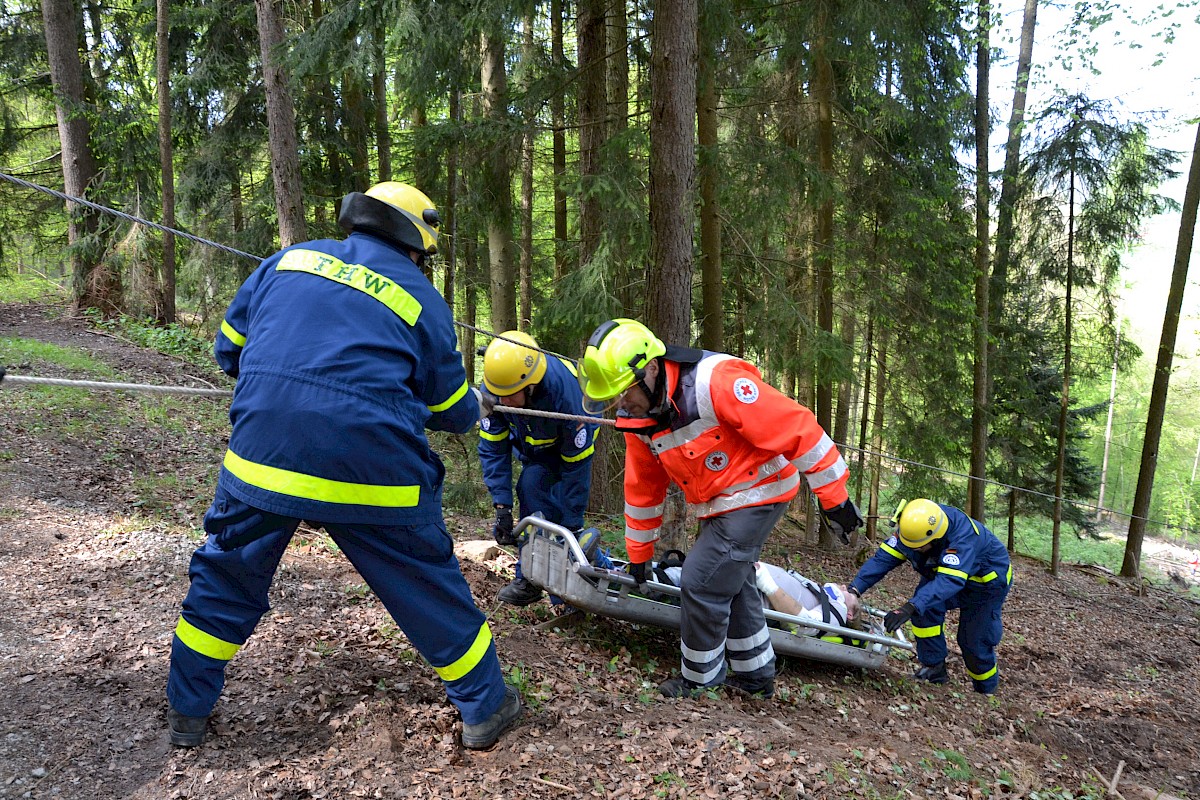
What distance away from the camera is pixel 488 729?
322cm

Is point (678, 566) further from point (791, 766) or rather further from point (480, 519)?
point (480, 519)

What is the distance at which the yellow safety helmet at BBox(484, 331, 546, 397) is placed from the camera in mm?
4770

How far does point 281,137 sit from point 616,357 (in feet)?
20.9

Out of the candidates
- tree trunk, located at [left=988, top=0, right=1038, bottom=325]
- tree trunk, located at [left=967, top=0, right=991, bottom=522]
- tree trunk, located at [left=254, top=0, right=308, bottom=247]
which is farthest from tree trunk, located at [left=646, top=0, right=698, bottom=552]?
tree trunk, located at [left=988, top=0, right=1038, bottom=325]

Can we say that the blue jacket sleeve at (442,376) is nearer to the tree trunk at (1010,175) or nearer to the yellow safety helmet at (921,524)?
the yellow safety helmet at (921,524)

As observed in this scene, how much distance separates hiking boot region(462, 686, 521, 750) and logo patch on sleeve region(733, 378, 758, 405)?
195cm

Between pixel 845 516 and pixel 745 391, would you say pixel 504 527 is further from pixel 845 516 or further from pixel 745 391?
pixel 845 516

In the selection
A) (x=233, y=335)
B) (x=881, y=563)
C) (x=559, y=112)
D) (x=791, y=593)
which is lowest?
(x=881, y=563)

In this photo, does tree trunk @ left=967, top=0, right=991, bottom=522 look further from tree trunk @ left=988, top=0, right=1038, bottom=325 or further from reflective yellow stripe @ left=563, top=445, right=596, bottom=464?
reflective yellow stripe @ left=563, top=445, right=596, bottom=464

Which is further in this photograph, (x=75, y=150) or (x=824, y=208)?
(x=75, y=150)

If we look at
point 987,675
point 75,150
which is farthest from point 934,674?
point 75,150

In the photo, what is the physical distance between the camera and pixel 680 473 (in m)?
4.34

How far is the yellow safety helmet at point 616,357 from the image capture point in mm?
3955

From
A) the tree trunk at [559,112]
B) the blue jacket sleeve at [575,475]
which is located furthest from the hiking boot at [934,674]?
the tree trunk at [559,112]
